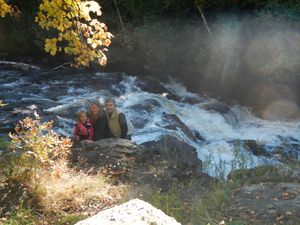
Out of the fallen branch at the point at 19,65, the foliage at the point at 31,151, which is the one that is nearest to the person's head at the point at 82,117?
the foliage at the point at 31,151

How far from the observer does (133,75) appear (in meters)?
16.2

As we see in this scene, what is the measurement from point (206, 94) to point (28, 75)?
6.51 meters

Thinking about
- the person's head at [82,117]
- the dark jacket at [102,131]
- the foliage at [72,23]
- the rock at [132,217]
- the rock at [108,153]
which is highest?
the foliage at [72,23]

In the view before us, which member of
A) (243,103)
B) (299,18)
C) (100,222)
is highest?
(299,18)

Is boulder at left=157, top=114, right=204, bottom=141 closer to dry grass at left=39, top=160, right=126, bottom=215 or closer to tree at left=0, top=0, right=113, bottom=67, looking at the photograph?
dry grass at left=39, top=160, right=126, bottom=215

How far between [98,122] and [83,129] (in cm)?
34

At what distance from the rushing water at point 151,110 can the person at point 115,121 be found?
1780 millimetres

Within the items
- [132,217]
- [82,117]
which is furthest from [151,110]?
[132,217]

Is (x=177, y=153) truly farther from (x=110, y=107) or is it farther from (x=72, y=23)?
(x=72, y=23)

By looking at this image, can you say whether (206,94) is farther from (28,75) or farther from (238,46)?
(28,75)

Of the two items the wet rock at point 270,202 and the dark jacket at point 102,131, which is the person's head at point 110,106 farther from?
the wet rock at point 270,202

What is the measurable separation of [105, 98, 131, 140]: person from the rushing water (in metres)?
1.78

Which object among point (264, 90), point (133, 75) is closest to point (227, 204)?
point (264, 90)

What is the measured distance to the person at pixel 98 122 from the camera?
837cm
